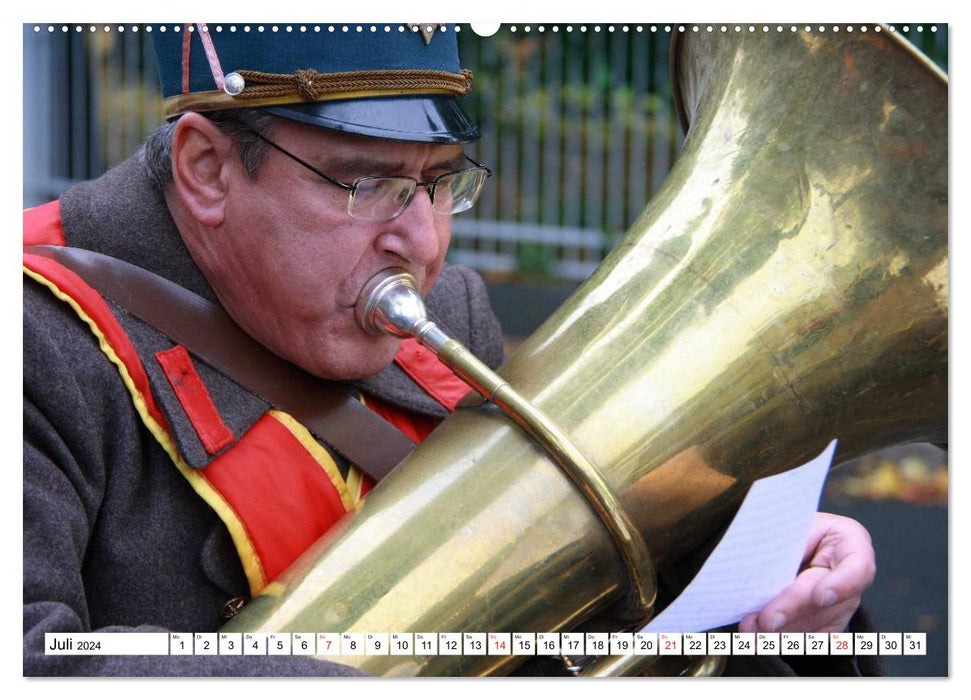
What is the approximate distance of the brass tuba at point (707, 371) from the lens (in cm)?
173

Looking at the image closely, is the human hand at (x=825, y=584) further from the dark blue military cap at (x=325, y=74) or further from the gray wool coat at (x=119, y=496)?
the dark blue military cap at (x=325, y=74)

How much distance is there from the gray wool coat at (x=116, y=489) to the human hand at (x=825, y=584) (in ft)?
1.99

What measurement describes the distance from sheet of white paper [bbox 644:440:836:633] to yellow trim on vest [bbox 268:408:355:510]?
1.58 ft

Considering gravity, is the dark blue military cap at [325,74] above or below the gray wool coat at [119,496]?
above

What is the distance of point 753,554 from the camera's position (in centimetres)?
169

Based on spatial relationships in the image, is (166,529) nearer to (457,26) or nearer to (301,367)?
(301,367)

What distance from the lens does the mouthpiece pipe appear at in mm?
1736

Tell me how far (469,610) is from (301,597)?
22cm

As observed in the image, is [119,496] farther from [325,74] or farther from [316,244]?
[325,74]

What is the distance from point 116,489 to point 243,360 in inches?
10.9

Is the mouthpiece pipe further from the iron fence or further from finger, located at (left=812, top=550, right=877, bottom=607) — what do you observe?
the iron fence

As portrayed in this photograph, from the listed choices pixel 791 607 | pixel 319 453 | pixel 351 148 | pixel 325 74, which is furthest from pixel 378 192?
pixel 791 607

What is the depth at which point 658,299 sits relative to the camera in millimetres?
1866

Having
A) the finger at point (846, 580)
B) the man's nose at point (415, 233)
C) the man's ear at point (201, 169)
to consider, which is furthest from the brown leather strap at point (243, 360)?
the finger at point (846, 580)
